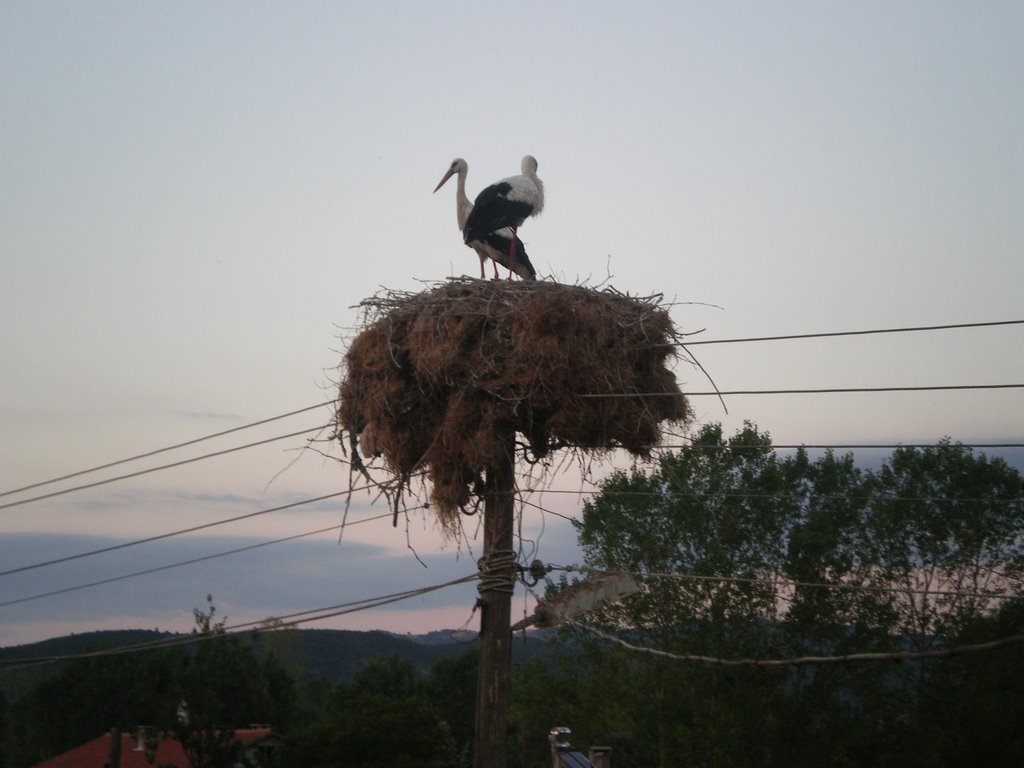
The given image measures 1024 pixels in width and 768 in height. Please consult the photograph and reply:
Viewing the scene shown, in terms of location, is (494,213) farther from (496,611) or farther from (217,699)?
(217,699)

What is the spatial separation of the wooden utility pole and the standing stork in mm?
3938

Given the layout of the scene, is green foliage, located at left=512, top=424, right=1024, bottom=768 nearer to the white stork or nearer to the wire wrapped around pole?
the white stork

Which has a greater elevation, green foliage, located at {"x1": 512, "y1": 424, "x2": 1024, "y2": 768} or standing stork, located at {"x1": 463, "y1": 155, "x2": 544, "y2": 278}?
standing stork, located at {"x1": 463, "y1": 155, "x2": 544, "y2": 278}

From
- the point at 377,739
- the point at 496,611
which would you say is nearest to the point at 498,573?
the point at 496,611

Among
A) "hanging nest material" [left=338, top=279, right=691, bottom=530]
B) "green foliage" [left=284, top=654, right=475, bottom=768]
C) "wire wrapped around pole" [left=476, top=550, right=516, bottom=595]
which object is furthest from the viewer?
"green foliage" [left=284, top=654, right=475, bottom=768]

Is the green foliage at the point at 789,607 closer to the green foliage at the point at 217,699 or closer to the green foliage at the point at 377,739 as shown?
the green foliage at the point at 377,739

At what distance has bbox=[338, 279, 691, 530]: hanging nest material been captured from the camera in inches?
262

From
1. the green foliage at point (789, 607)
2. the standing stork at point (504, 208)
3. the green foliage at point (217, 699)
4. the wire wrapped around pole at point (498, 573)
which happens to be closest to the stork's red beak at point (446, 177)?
the standing stork at point (504, 208)

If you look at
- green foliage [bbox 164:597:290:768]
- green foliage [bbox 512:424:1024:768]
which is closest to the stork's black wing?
green foliage [bbox 512:424:1024:768]

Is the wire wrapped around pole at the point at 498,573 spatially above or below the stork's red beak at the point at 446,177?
below

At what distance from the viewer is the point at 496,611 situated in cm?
638

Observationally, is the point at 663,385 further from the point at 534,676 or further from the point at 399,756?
the point at 534,676

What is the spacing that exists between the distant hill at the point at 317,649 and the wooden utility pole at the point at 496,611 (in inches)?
948

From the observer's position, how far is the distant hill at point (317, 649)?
3688 centimetres
